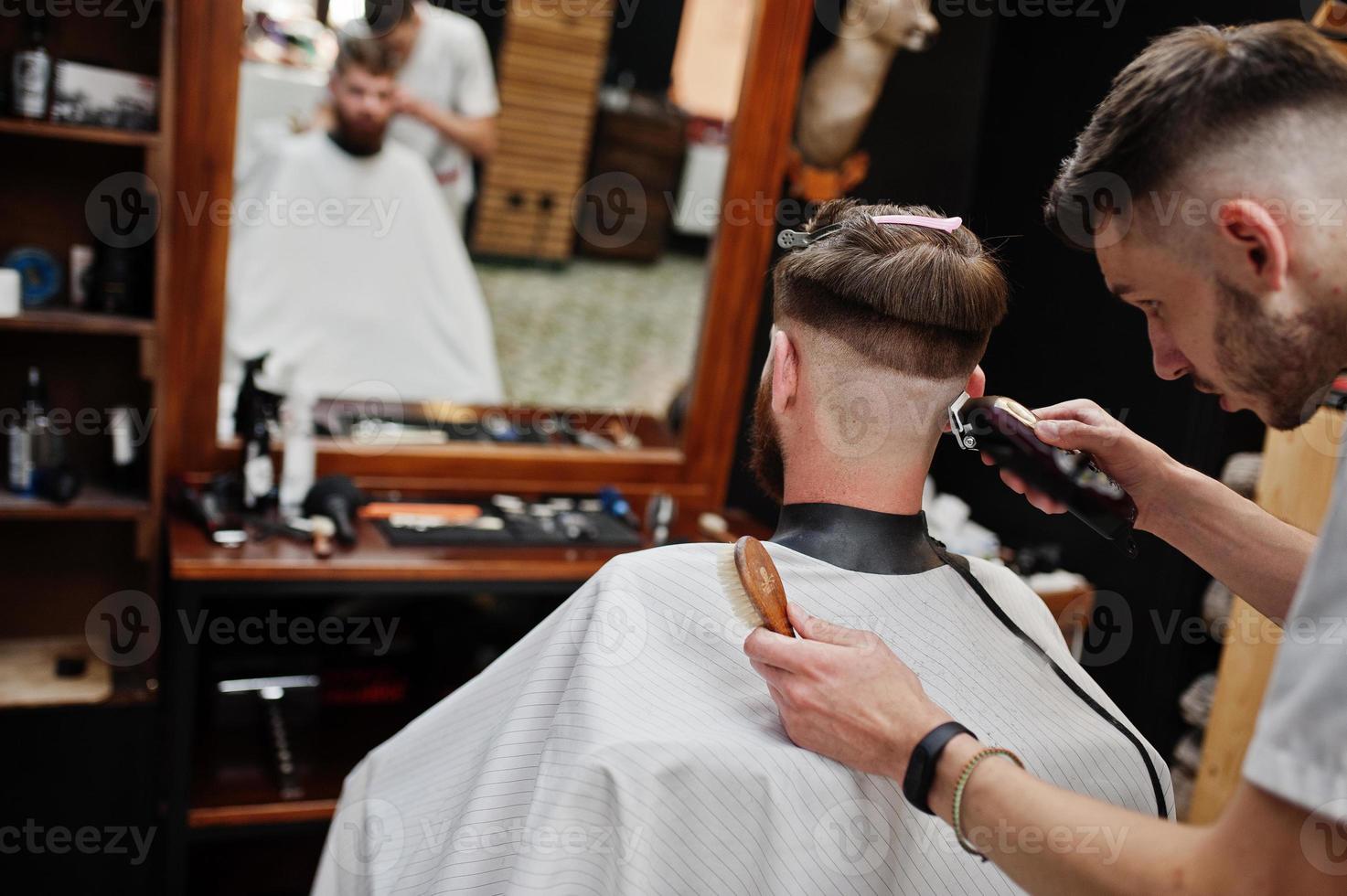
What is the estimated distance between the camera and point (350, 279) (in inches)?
112

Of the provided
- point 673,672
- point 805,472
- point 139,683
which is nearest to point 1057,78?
point 805,472

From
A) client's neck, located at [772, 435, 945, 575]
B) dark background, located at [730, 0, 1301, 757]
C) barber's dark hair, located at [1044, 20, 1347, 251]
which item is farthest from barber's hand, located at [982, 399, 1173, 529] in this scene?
dark background, located at [730, 0, 1301, 757]

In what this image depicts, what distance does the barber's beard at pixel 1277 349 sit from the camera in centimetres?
108

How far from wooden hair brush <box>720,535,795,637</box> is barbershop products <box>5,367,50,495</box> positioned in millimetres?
1892

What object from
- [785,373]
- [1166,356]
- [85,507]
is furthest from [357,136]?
[1166,356]

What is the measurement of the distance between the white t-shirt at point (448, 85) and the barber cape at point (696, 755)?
1649 millimetres

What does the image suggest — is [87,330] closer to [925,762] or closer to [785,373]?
[785,373]

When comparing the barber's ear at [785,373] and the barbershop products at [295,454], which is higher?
the barber's ear at [785,373]

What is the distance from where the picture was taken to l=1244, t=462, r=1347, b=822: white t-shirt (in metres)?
0.81

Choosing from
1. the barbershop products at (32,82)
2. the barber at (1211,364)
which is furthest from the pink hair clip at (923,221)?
the barbershop products at (32,82)

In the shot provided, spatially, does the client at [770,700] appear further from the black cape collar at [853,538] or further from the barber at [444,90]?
the barber at [444,90]

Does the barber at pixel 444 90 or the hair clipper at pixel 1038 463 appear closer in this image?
the hair clipper at pixel 1038 463

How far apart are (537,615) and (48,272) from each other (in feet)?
4.74

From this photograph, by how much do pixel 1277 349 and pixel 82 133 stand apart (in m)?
2.20
